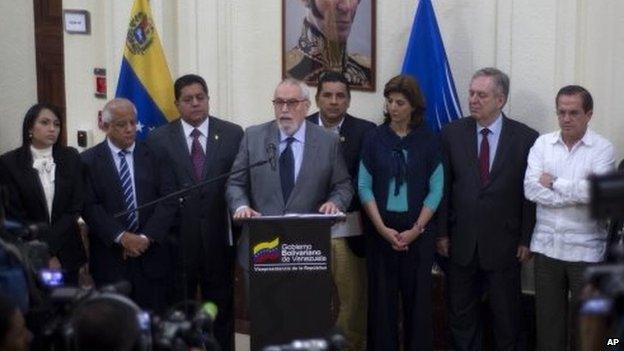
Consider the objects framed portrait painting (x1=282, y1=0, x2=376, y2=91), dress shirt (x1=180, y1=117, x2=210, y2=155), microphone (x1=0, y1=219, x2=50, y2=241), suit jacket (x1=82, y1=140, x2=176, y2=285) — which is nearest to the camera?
microphone (x1=0, y1=219, x2=50, y2=241)

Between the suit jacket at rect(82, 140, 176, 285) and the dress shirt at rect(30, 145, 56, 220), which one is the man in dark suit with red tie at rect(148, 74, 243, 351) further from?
the dress shirt at rect(30, 145, 56, 220)

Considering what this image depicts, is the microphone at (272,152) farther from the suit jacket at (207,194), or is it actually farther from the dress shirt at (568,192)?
the dress shirt at (568,192)

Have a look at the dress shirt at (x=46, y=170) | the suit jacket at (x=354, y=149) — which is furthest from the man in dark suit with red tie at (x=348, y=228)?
the dress shirt at (x=46, y=170)

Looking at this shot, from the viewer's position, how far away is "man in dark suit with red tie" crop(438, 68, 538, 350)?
805 cm

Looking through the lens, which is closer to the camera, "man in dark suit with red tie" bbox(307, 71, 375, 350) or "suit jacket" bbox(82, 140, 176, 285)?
"suit jacket" bbox(82, 140, 176, 285)

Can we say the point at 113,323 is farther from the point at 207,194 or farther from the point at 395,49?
the point at 395,49

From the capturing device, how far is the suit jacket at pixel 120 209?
814cm

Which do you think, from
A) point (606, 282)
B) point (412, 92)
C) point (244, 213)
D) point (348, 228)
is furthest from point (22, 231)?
point (606, 282)

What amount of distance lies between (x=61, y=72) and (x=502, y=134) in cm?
444

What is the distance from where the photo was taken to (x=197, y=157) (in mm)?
8328

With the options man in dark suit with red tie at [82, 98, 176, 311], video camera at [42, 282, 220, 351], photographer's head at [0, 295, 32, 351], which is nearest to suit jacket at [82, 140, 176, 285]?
man in dark suit with red tie at [82, 98, 176, 311]

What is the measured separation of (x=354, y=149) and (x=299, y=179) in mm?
506

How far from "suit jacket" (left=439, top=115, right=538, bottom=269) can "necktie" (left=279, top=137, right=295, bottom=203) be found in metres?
0.91

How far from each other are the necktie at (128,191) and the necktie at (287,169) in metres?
0.92
